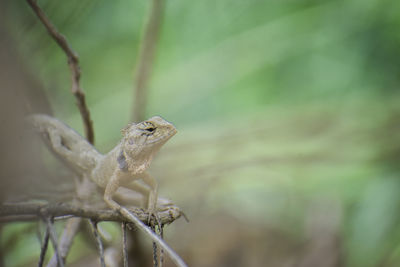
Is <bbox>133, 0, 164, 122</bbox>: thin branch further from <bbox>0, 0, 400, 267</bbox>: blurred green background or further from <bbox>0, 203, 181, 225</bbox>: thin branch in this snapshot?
<bbox>0, 203, 181, 225</bbox>: thin branch

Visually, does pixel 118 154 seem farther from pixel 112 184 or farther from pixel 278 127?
pixel 278 127

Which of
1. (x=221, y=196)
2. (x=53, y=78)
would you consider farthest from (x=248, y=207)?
(x=53, y=78)

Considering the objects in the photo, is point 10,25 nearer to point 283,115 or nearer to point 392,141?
point 283,115

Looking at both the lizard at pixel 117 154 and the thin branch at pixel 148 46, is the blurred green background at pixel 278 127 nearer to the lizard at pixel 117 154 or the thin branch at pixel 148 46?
the thin branch at pixel 148 46

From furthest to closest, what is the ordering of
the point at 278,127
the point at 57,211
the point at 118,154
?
the point at 278,127 → the point at 118,154 → the point at 57,211

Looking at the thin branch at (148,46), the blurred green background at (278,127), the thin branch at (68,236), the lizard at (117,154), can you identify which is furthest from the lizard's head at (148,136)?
the blurred green background at (278,127)

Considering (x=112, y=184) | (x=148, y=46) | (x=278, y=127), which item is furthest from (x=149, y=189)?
(x=278, y=127)
